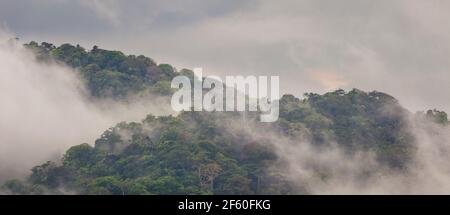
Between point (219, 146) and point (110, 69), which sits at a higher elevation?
point (110, 69)

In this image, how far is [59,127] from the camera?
322 feet

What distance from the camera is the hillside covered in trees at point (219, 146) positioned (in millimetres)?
79250

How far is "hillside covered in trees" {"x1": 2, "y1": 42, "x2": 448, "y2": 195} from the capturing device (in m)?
79.2

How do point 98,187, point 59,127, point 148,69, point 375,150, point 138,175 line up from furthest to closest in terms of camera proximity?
1. point 148,69
2. point 59,127
3. point 375,150
4. point 138,175
5. point 98,187

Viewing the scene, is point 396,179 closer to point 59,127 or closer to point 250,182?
point 250,182

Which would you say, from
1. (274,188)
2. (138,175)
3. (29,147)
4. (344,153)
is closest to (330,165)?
(344,153)

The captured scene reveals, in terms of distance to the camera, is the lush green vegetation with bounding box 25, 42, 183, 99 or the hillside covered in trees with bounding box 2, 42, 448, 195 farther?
the lush green vegetation with bounding box 25, 42, 183, 99

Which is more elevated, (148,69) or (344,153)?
(148,69)

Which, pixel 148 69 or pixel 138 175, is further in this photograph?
pixel 148 69

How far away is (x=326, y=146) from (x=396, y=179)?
30.1ft

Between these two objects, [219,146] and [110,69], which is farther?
[110,69]

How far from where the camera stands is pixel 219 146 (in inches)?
3423
